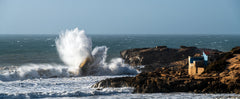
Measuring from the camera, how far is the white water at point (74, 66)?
32.5m

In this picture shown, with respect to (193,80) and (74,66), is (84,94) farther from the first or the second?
(74,66)

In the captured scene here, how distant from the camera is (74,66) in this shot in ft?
123

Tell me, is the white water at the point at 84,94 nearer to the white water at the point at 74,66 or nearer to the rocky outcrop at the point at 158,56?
the white water at the point at 74,66

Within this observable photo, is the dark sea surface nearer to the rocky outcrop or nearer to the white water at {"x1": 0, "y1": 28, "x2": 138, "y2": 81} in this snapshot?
the white water at {"x1": 0, "y1": 28, "x2": 138, "y2": 81}

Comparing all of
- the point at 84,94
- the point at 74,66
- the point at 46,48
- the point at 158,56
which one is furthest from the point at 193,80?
the point at 46,48

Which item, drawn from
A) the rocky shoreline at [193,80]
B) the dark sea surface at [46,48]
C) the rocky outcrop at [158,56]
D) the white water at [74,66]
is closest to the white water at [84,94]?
the rocky shoreline at [193,80]

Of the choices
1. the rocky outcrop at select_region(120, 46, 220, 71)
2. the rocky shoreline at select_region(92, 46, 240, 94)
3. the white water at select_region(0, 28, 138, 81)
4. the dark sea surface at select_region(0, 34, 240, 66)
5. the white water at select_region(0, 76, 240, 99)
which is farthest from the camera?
the dark sea surface at select_region(0, 34, 240, 66)

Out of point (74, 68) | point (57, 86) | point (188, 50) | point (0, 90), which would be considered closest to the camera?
point (0, 90)

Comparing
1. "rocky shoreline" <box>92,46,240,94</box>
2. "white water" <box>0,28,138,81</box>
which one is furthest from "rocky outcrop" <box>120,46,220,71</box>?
"rocky shoreline" <box>92,46,240,94</box>

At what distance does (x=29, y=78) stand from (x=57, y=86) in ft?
23.0

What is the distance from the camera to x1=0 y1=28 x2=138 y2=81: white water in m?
32.5

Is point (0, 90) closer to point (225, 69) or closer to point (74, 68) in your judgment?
point (74, 68)

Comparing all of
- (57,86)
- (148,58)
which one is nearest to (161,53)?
(148,58)

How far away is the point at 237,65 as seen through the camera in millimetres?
25047
